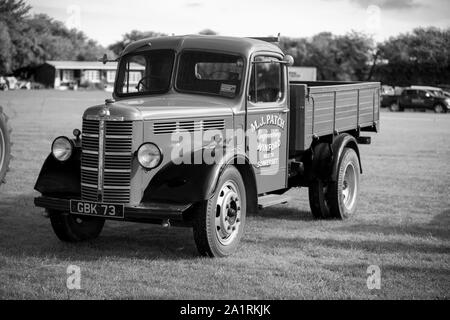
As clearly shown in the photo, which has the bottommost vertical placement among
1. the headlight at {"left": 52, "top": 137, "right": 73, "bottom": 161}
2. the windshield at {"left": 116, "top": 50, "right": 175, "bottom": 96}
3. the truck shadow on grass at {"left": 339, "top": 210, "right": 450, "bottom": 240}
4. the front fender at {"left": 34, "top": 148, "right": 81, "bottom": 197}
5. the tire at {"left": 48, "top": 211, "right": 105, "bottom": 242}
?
the truck shadow on grass at {"left": 339, "top": 210, "right": 450, "bottom": 240}

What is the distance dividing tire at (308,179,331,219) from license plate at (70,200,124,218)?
335 cm

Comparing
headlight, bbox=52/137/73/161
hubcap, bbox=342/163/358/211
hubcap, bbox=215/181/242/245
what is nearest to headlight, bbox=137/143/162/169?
hubcap, bbox=215/181/242/245

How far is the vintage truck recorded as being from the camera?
246 inches

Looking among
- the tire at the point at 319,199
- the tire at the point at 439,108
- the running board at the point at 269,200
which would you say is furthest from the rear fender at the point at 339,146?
the tire at the point at 439,108

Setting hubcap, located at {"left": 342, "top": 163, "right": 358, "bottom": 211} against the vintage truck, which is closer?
the vintage truck

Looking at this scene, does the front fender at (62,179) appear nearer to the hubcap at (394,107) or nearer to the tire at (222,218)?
the tire at (222,218)

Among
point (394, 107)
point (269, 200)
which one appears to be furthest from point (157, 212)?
point (394, 107)

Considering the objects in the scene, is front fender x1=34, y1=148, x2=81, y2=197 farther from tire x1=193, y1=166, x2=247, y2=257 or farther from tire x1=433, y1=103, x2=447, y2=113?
tire x1=433, y1=103, x2=447, y2=113

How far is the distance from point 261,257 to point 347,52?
7356 cm

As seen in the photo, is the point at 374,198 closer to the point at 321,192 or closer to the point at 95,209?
the point at 321,192

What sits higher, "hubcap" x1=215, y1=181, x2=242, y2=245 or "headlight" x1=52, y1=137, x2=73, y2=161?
"headlight" x1=52, y1=137, x2=73, y2=161

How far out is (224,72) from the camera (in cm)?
732
